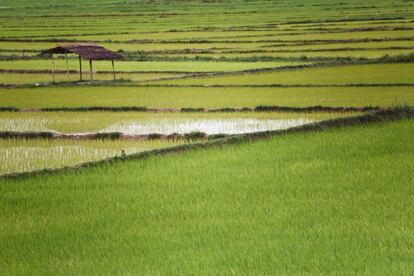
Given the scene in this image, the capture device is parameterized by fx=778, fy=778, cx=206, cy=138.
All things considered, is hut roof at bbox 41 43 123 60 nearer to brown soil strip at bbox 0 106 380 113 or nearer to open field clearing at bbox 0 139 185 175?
brown soil strip at bbox 0 106 380 113

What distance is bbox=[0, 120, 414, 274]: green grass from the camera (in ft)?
13.6

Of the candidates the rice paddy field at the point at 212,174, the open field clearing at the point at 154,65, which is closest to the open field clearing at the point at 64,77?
the rice paddy field at the point at 212,174

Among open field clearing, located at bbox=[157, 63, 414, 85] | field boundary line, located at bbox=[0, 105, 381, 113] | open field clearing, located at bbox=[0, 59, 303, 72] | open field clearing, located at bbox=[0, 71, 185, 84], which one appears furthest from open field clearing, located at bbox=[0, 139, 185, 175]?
open field clearing, located at bbox=[0, 59, 303, 72]

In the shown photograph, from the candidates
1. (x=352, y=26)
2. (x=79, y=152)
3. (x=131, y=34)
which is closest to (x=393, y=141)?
(x=79, y=152)

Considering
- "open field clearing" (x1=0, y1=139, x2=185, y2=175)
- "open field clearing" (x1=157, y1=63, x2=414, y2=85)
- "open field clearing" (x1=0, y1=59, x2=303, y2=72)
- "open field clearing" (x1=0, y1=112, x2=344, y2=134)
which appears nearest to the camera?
"open field clearing" (x1=0, y1=139, x2=185, y2=175)

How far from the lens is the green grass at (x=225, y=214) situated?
414cm

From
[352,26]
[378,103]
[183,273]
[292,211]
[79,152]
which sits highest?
[352,26]

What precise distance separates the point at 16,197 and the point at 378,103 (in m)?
6.39

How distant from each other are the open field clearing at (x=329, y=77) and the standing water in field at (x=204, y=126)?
377cm

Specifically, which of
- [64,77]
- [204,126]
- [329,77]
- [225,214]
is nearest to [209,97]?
[204,126]

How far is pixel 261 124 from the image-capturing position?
9781mm

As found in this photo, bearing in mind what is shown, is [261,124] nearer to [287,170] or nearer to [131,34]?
[287,170]

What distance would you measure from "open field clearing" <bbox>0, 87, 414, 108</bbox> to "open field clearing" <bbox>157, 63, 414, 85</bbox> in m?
0.86

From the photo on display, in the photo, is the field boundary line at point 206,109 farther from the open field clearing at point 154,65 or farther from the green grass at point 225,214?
the open field clearing at point 154,65
